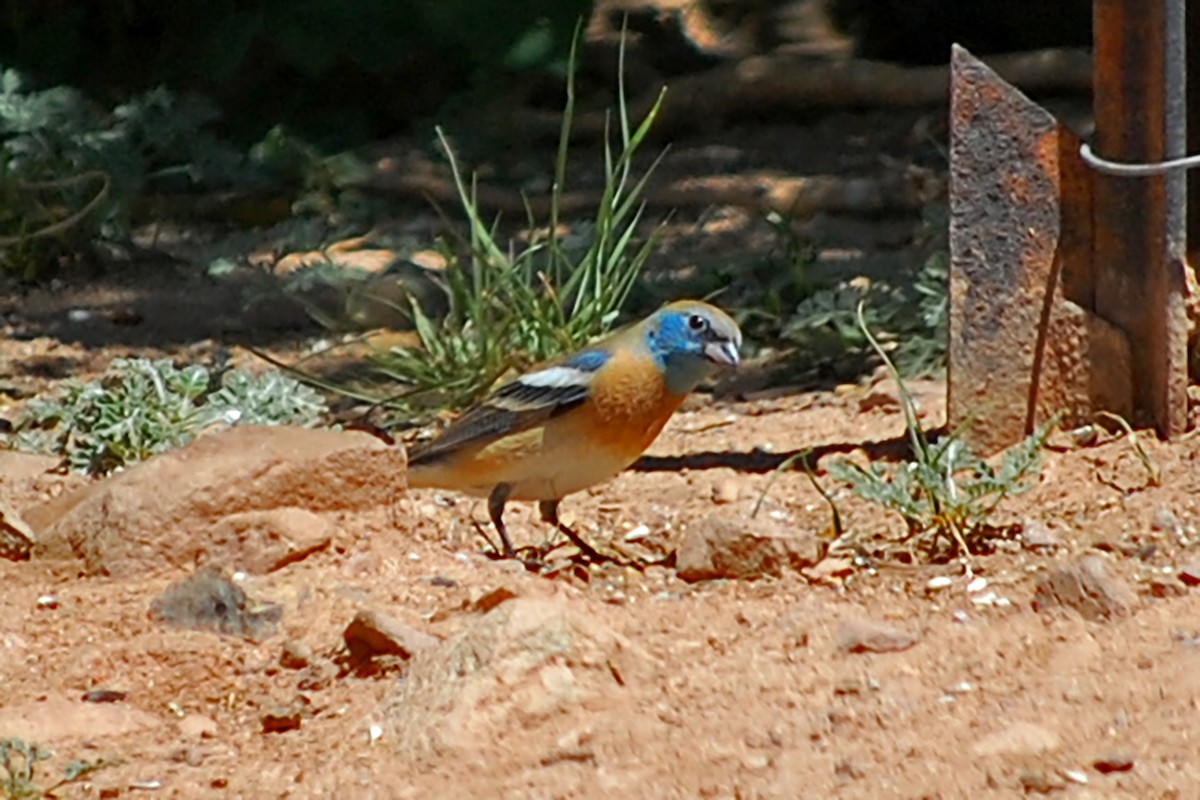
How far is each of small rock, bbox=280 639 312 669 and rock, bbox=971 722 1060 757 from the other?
140 centimetres

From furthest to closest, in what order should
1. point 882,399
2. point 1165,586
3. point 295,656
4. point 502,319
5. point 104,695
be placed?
point 502,319, point 882,399, point 1165,586, point 295,656, point 104,695

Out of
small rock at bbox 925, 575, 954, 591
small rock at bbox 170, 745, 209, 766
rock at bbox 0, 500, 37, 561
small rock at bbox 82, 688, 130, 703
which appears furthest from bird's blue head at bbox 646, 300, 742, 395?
small rock at bbox 170, 745, 209, 766

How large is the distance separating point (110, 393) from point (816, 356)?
2.17 m

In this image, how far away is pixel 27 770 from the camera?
3.77 meters

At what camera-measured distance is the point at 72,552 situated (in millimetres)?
5188

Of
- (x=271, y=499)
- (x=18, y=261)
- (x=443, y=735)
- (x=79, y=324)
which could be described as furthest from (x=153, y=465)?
(x=18, y=261)

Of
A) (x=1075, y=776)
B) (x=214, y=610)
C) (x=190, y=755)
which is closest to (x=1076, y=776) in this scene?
(x=1075, y=776)

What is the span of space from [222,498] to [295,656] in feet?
2.60

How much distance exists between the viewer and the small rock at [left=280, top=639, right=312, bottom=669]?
173 inches

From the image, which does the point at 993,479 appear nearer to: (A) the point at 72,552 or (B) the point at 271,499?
(B) the point at 271,499

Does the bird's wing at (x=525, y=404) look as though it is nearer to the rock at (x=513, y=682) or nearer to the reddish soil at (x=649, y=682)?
the reddish soil at (x=649, y=682)

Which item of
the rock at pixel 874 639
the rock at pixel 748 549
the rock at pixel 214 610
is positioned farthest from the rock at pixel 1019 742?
the rock at pixel 214 610

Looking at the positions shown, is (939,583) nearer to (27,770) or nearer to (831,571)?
(831,571)

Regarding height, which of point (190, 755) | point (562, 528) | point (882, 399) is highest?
point (190, 755)
